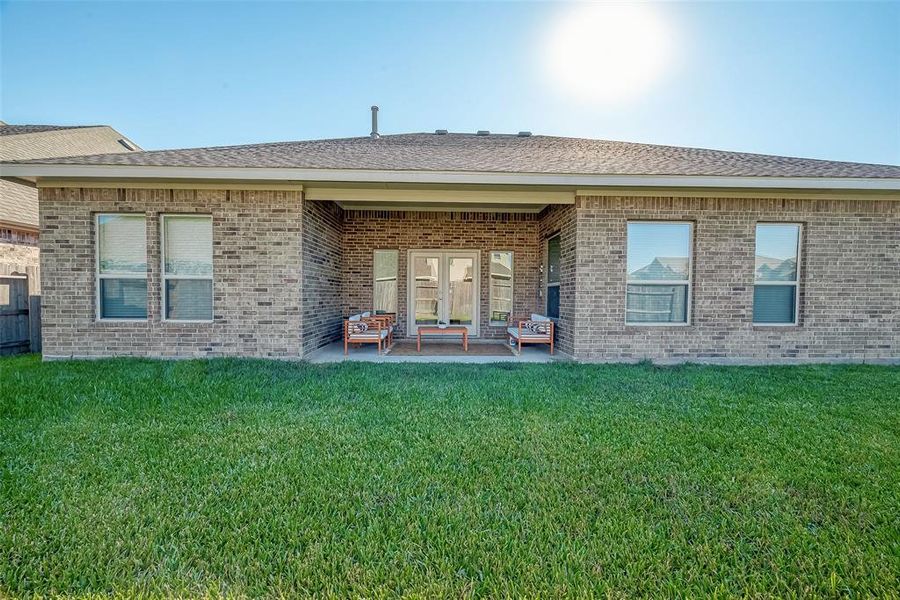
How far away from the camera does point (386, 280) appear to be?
9914 millimetres

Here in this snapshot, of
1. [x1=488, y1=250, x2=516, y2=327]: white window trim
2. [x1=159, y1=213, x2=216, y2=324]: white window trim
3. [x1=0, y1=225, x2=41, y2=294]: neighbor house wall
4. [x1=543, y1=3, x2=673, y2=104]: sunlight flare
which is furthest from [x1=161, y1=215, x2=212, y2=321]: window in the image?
[x1=543, y1=3, x2=673, y2=104]: sunlight flare

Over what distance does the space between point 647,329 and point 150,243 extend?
856 cm

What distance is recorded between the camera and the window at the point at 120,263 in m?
6.68

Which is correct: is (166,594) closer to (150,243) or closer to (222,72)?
(150,243)

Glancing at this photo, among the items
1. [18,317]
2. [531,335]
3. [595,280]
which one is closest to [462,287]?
[531,335]

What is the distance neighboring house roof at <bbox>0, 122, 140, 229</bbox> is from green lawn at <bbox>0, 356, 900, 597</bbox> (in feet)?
19.5

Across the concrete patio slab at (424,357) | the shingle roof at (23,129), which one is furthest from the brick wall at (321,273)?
the shingle roof at (23,129)

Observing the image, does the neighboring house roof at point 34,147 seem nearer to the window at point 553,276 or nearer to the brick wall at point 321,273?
the brick wall at point 321,273

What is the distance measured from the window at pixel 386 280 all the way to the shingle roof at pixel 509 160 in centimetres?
252

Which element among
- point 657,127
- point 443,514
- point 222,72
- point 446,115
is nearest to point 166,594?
point 443,514

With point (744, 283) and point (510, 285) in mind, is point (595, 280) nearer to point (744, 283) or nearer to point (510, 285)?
point (744, 283)

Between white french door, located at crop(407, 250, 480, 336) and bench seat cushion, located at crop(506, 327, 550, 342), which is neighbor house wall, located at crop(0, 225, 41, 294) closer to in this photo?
white french door, located at crop(407, 250, 480, 336)

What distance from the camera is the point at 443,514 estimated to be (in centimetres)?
235

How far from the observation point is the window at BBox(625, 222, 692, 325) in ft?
22.9
